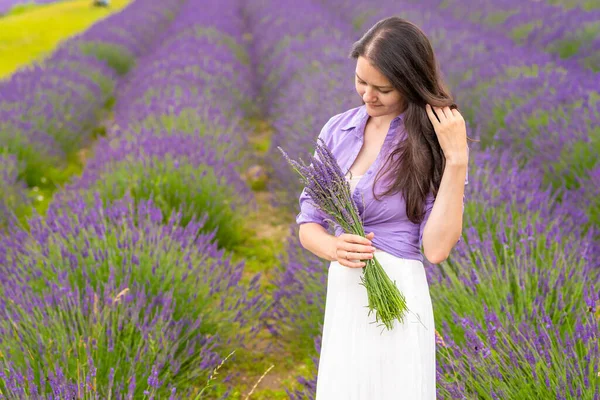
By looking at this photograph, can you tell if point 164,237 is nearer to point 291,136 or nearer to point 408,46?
point 408,46

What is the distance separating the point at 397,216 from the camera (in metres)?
1.50

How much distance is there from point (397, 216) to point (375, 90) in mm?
328

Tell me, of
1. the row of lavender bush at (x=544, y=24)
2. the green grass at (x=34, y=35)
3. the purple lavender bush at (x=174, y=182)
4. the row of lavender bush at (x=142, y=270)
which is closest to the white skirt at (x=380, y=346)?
the row of lavender bush at (x=142, y=270)

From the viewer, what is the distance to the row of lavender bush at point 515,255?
1.74 m

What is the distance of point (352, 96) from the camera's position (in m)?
4.67

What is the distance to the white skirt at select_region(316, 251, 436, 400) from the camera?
1434 millimetres

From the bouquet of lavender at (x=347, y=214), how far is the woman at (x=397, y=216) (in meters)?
0.04

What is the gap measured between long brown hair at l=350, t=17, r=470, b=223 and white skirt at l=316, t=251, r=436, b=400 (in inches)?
7.2

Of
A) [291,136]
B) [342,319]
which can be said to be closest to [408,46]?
[342,319]

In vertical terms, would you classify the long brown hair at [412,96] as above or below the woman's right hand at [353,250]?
above

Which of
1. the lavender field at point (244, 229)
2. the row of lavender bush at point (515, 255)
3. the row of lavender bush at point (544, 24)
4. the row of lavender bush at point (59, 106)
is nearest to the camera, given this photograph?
→ the row of lavender bush at point (515, 255)

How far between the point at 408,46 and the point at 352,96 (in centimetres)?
330

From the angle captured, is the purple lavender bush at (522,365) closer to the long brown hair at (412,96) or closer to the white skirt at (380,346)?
the white skirt at (380,346)

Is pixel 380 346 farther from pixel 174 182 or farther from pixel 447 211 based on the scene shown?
pixel 174 182
